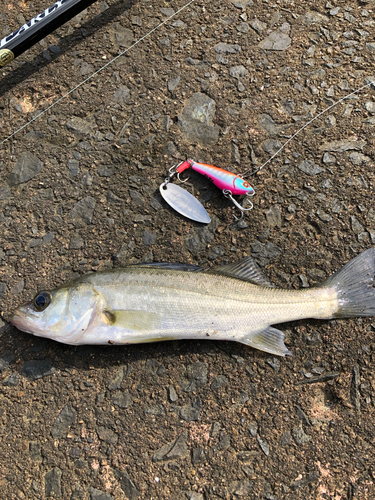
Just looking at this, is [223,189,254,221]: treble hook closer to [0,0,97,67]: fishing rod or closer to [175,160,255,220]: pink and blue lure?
[175,160,255,220]: pink and blue lure

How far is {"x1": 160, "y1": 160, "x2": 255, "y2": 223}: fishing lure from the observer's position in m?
3.20

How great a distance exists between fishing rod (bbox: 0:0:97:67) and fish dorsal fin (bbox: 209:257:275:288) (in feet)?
9.58

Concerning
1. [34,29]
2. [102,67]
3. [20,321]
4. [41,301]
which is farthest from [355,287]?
[34,29]

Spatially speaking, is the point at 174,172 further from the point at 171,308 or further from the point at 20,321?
the point at 20,321

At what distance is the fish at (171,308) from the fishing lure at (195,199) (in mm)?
647

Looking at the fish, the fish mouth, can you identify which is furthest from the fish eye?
the fish mouth

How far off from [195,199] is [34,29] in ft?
7.67

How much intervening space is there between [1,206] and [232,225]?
225 cm

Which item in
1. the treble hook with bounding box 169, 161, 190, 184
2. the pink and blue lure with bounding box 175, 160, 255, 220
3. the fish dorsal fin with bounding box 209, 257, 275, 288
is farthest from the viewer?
the treble hook with bounding box 169, 161, 190, 184

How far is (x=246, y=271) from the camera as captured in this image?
10.1 ft

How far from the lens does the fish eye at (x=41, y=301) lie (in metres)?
2.88

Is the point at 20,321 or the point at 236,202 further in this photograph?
the point at 236,202

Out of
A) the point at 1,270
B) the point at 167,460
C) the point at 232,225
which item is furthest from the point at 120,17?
the point at 167,460

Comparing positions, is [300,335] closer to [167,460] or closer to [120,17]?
[167,460]
